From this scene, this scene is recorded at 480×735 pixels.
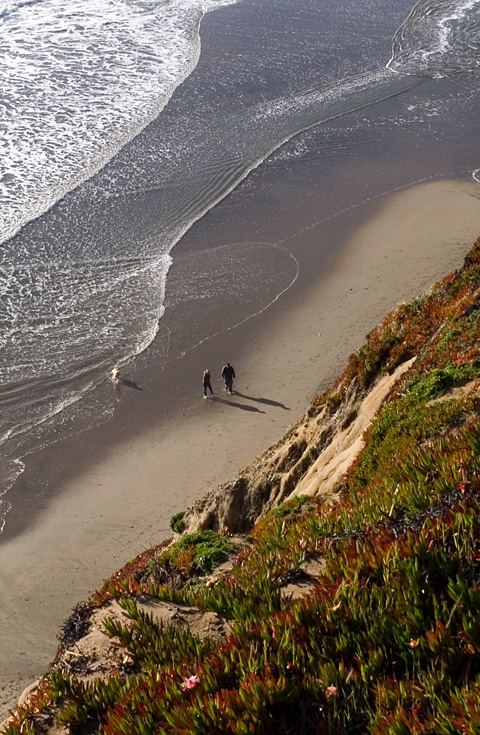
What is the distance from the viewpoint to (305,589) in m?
6.71

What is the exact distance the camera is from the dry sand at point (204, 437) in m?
15.4

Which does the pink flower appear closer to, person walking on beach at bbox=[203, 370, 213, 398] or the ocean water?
the ocean water

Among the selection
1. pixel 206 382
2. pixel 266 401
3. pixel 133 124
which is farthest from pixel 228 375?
pixel 133 124

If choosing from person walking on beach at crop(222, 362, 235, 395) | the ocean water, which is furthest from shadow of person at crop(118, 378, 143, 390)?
person walking on beach at crop(222, 362, 235, 395)

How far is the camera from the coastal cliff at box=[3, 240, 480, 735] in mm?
5070

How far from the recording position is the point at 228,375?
21.4 metres

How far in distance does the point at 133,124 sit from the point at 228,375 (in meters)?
22.1

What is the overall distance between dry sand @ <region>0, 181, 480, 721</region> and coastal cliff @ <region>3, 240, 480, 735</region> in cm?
637

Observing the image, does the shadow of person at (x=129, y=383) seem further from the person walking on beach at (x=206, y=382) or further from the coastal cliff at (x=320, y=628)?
the coastal cliff at (x=320, y=628)

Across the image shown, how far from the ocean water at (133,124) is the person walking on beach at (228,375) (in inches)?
135

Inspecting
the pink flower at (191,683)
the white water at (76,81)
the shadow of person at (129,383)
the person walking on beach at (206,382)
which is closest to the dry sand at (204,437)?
the person walking on beach at (206,382)

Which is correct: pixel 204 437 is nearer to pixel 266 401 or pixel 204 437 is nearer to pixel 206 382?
pixel 206 382

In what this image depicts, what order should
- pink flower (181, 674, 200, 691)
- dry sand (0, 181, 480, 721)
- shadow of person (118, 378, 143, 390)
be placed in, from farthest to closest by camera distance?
1. shadow of person (118, 378, 143, 390)
2. dry sand (0, 181, 480, 721)
3. pink flower (181, 674, 200, 691)

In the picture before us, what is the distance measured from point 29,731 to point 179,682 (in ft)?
4.48
